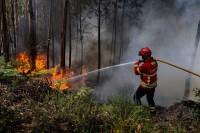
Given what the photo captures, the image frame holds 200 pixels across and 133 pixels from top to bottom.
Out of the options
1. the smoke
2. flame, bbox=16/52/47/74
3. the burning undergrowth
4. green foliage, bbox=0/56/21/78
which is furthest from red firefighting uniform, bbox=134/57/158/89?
the smoke

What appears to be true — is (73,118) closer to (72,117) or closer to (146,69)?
(72,117)

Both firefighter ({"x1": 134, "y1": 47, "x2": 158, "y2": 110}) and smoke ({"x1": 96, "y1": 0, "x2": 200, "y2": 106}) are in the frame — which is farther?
smoke ({"x1": 96, "y1": 0, "x2": 200, "y2": 106})

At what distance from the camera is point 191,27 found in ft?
94.2

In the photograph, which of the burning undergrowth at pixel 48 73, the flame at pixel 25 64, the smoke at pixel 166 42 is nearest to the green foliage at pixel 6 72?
the burning undergrowth at pixel 48 73

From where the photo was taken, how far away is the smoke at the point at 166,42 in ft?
79.5

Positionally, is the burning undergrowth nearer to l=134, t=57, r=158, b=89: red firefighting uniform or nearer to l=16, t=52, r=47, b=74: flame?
l=16, t=52, r=47, b=74: flame

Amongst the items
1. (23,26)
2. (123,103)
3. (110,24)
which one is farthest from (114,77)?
(123,103)

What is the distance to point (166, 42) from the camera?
3341cm

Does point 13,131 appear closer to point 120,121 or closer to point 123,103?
point 120,121

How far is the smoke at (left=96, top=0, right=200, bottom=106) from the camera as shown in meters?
24.2

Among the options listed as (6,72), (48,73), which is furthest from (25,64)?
(6,72)

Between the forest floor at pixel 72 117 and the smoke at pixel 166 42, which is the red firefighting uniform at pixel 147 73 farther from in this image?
the smoke at pixel 166 42

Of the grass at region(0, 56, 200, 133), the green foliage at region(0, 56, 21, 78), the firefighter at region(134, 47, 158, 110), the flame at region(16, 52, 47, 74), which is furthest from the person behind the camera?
the flame at region(16, 52, 47, 74)

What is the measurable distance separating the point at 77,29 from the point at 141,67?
33957 mm
